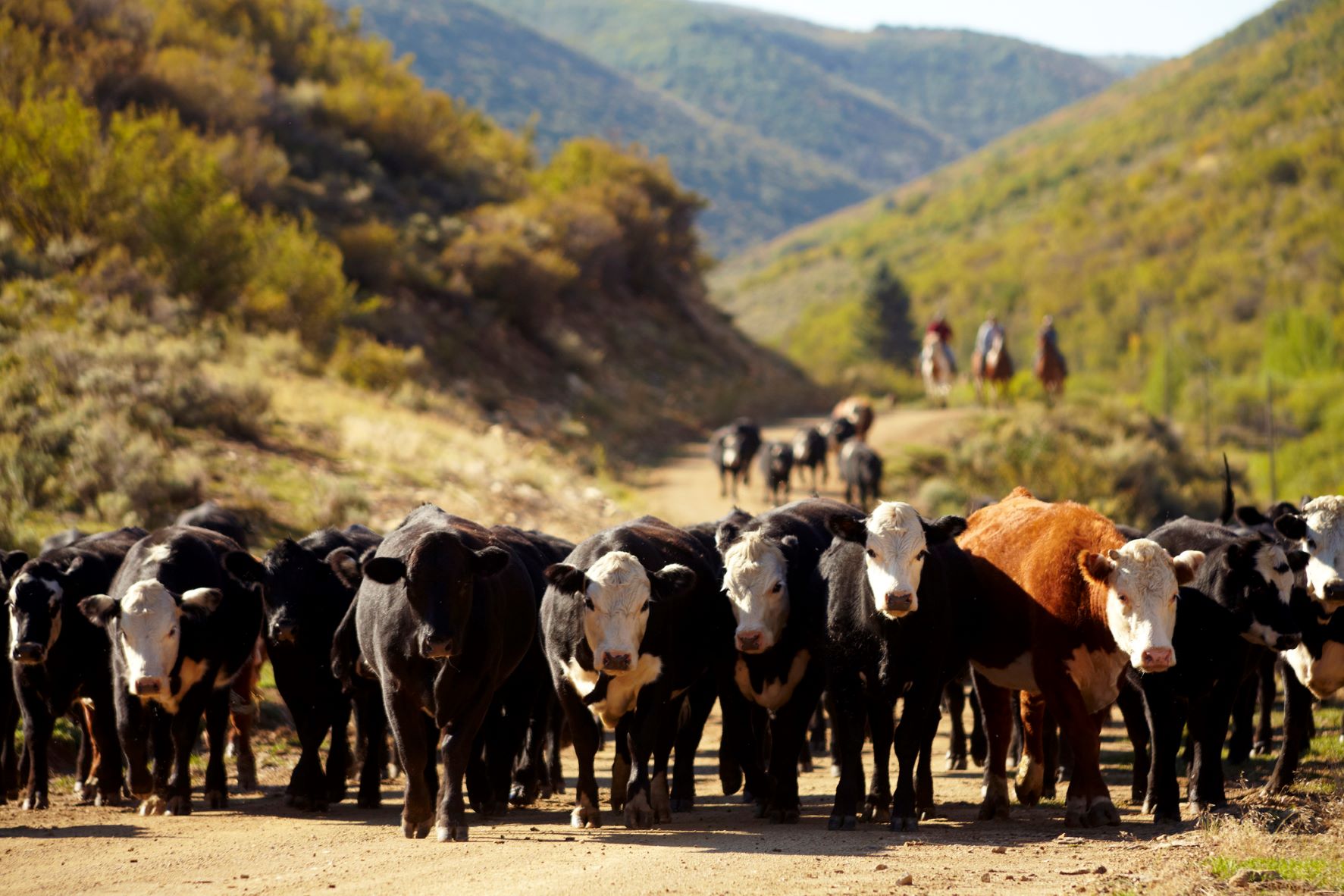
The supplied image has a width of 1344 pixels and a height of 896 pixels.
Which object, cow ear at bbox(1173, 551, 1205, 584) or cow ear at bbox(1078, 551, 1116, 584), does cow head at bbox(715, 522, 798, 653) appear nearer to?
cow ear at bbox(1078, 551, 1116, 584)

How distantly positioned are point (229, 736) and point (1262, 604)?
899cm

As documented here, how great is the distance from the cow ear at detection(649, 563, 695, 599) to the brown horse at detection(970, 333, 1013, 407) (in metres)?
31.7

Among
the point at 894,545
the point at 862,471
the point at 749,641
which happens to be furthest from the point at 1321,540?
the point at 862,471

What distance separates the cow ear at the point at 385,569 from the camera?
9.52 m

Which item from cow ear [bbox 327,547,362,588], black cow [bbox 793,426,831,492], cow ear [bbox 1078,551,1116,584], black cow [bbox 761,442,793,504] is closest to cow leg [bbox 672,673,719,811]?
cow ear [bbox 327,547,362,588]

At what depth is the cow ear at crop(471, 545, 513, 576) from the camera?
9.69 meters

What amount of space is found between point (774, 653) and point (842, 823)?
4.56 feet

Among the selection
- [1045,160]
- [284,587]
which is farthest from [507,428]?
[1045,160]

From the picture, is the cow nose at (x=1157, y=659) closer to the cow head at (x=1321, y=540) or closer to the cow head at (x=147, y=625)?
the cow head at (x=1321, y=540)

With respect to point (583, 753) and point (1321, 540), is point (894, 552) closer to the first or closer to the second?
point (583, 753)

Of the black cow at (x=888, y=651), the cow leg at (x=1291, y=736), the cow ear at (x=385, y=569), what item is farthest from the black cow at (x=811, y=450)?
the cow ear at (x=385, y=569)

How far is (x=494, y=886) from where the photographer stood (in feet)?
25.8

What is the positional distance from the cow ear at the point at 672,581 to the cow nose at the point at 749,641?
→ 47 cm

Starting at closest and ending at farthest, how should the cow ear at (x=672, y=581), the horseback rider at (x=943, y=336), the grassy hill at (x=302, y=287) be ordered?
the cow ear at (x=672, y=581)
the grassy hill at (x=302, y=287)
the horseback rider at (x=943, y=336)
